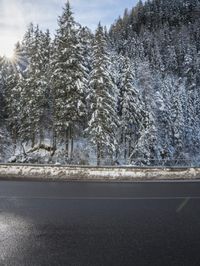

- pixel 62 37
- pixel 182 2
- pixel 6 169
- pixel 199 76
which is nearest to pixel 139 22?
pixel 182 2

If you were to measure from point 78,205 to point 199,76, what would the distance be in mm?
88730

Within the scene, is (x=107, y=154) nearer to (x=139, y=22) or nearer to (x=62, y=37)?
(x=62, y=37)

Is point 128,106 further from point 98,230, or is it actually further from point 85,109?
point 98,230

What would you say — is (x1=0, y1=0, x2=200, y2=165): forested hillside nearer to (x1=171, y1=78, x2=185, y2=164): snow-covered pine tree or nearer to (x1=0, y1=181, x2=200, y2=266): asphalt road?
(x1=171, y1=78, x2=185, y2=164): snow-covered pine tree

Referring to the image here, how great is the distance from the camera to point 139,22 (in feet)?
566

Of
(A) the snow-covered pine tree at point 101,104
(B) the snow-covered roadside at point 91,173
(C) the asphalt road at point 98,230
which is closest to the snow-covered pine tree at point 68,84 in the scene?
(A) the snow-covered pine tree at point 101,104

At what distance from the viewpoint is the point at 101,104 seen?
107 ft

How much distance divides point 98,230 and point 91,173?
1278cm

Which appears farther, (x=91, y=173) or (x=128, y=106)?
(x=128, y=106)

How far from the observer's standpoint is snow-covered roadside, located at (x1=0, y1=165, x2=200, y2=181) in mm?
20688

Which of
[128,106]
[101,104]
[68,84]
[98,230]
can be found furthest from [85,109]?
[98,230]

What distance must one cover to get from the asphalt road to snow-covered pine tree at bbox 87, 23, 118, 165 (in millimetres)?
18141

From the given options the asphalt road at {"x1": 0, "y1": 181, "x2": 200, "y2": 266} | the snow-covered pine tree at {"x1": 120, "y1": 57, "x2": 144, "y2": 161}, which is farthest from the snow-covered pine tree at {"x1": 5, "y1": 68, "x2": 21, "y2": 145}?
the asphalt road at {"x1": 0, "y1": 181, "x2": 200, "y2": 266}

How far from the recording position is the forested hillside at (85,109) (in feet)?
108
